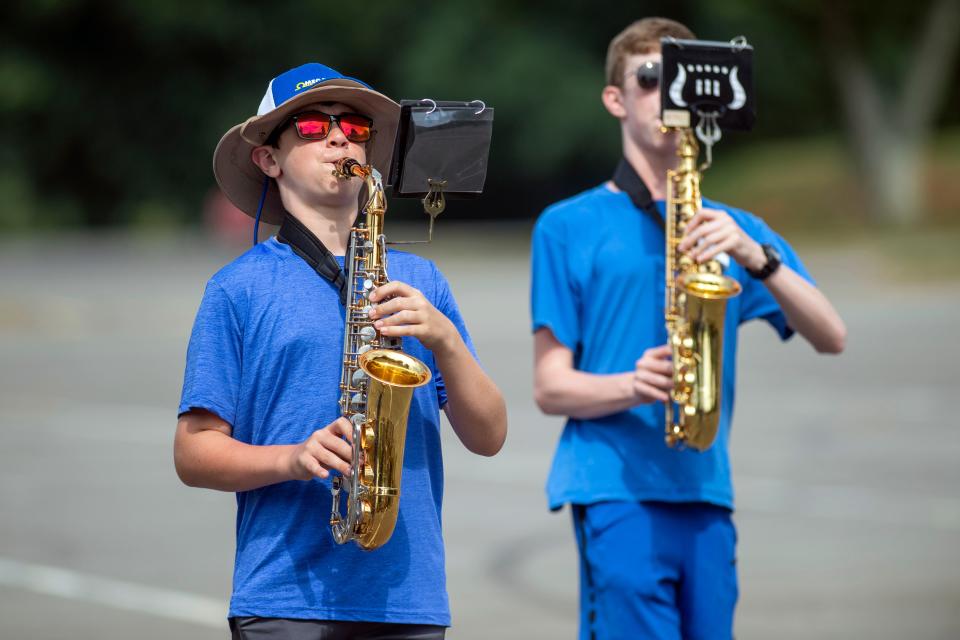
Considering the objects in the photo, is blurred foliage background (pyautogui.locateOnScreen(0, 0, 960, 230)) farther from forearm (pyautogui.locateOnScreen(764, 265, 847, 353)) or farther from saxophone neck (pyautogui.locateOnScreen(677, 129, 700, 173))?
saxophone neck (pyautogui.locateOnScreen(677, 129, 700, 173))

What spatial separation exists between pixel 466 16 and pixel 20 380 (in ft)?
88.3

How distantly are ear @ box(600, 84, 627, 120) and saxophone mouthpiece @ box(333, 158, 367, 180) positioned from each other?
61.3 inches

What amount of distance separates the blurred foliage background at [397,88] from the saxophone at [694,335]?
29665 mm

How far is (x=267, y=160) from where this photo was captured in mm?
3867

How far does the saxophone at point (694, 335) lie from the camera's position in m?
4.48

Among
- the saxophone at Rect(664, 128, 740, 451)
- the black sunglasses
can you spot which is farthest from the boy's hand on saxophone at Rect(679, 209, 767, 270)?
the black sunglasses

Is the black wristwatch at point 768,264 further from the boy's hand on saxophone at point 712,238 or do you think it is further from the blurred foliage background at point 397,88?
the blurred foliage background at point 397,88

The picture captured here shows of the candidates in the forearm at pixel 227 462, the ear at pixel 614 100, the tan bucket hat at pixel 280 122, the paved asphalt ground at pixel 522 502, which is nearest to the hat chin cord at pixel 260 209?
the tan bucket hat at pixel 280 122

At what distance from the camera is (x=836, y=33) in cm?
3120

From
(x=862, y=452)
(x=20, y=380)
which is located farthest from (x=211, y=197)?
(x=862, y=452)

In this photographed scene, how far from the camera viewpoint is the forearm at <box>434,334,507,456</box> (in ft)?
11.7

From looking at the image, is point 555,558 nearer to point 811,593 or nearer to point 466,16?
point 811,593

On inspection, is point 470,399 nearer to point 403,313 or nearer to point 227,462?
point 403,313

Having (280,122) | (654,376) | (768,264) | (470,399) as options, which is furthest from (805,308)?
(280,122)
